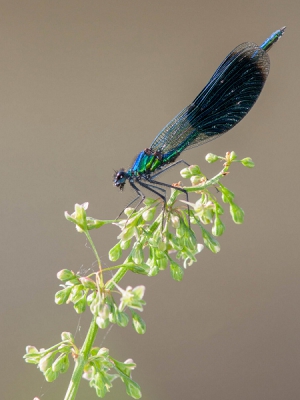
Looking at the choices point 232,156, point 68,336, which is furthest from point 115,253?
point 232,156

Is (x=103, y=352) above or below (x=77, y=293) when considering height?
below

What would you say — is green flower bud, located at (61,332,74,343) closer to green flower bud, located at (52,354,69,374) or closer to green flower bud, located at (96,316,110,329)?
green flower bud, located at (52,354,69,374)

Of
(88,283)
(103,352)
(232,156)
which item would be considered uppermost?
(232,156)

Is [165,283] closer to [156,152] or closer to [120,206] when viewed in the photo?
[120,206]

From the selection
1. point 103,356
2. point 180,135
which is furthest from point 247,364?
point 103,356

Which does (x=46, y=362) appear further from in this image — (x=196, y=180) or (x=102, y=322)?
(x=196, y=180)
